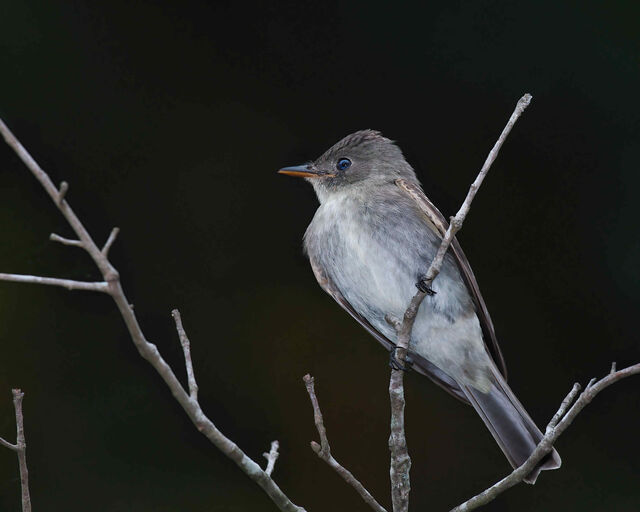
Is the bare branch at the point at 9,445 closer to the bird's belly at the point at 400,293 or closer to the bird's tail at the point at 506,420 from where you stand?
the bird's belly at the point at 400,293

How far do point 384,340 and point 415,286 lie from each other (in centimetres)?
34

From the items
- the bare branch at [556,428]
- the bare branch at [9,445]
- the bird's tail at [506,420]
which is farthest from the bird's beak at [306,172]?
the bare branch at [9,445]

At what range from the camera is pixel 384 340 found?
12.0ft

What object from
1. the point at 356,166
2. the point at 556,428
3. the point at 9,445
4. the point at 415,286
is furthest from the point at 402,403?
the point at 356,166

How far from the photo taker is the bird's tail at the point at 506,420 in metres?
3.48

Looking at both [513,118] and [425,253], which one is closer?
[513,118]

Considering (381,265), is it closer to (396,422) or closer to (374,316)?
(374,316)

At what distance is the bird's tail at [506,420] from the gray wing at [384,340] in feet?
0.21

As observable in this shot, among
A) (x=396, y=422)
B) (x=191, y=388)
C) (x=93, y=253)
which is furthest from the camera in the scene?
(x=396, y=422)

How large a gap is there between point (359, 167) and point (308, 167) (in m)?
0.25

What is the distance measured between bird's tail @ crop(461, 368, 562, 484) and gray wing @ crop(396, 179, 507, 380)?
0.08 m

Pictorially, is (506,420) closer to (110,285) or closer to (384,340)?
(384,340)

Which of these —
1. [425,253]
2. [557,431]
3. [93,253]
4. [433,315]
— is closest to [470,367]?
[433,315]

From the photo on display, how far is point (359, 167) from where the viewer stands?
3902 millimetres
